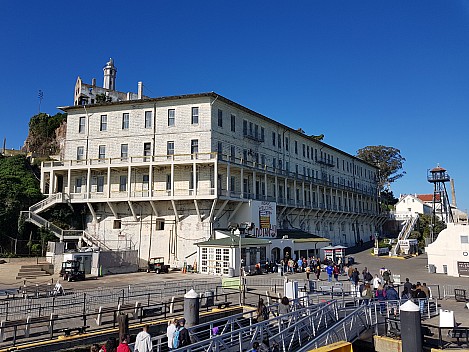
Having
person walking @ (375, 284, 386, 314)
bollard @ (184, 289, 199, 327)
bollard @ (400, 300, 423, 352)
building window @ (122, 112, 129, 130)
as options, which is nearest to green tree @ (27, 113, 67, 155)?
building window @ (122, 112, 129, 130)

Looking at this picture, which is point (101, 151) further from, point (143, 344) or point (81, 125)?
point (143, 344)

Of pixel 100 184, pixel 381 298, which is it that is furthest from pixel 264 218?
pixel 381 298

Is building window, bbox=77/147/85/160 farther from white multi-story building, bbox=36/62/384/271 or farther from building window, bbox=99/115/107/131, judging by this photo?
building window, bbox=99/115/107/131

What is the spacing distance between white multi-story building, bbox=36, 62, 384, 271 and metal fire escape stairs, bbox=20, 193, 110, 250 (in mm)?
239

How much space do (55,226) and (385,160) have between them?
7362 centimetres

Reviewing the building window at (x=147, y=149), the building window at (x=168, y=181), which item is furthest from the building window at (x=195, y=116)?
the building window at (x=168, y=181)

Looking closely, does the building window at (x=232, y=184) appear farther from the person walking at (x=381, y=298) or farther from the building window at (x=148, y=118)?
the person walking at (x=381, y=298)

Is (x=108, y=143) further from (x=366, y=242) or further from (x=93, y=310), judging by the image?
(x=366, y=242)

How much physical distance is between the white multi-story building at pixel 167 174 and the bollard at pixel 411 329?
80.2ft

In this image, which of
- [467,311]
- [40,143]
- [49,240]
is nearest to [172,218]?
[49,240]

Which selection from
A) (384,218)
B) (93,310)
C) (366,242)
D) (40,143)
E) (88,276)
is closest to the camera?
(93,310)

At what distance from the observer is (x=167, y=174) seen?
3916 centimetres

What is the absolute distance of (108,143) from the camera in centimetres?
4112

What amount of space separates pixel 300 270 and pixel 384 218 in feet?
163
